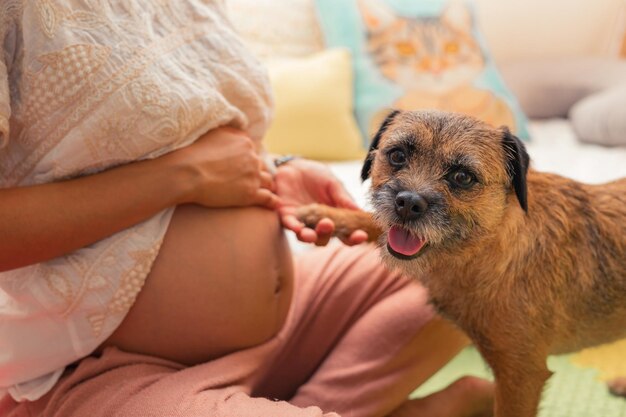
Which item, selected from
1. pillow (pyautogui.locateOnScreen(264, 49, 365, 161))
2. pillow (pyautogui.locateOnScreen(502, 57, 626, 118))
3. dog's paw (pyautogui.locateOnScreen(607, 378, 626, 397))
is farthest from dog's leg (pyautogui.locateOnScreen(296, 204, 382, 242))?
pillow (pyautogui.locateOnScreen(502, 57, 626, 118))

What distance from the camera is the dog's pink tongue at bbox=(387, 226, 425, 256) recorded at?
93 centimetres

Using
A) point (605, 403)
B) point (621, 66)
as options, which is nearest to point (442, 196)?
point (605, 403)

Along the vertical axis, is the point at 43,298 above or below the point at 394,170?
below

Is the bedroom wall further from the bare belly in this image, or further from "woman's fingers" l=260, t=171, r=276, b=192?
the bare belly

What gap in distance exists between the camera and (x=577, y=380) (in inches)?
60.1

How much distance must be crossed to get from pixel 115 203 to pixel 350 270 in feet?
1.73

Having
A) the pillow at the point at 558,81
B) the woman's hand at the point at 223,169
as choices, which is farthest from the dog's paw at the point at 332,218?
the pillow at the point at 558,81

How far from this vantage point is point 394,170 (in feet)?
3.27

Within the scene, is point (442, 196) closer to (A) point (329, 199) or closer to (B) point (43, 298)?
(A) point (329, 199)

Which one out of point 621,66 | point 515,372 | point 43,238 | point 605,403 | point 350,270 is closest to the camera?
point 43,238

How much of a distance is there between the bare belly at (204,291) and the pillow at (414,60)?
53.8 inches

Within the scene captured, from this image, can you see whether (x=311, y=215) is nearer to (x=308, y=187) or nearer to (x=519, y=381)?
(x=308, y=187)

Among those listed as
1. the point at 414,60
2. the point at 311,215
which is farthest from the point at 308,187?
the point at 414,60

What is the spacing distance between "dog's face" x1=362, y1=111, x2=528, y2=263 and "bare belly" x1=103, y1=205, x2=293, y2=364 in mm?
240
